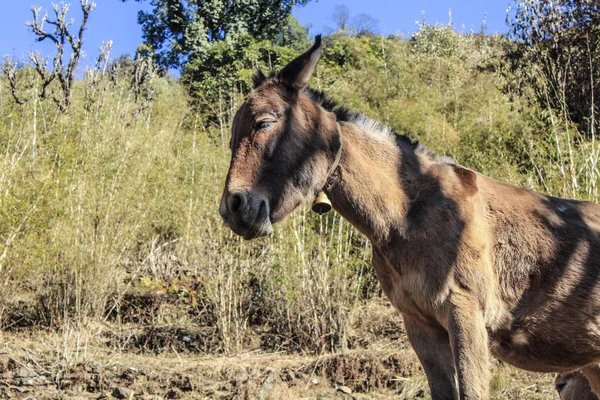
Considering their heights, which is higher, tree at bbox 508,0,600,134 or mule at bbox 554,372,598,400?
tree at bbox 508,0,600,134

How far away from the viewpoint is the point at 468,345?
3285 millimetres

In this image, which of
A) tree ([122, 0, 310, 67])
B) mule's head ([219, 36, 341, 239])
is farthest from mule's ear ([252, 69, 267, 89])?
tree ([122, 0, 310, 67])

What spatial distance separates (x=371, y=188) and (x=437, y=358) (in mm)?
1053

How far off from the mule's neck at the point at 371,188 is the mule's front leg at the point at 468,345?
54 cm

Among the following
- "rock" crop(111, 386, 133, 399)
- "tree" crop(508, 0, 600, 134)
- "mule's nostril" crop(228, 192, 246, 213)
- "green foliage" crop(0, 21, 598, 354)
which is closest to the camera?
"mule's nostril" crop(228, 192, 246, 213)

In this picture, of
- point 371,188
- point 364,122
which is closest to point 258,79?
point 364,122

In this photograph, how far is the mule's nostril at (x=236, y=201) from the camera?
127 inches

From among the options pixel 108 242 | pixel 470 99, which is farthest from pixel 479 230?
pixel 470 99

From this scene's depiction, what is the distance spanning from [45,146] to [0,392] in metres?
3.45

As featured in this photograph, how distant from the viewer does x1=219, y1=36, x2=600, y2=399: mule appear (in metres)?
3.38

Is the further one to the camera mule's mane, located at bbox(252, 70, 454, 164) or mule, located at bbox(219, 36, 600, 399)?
mule's mane, located at bbox(252, 70, 454, 164)

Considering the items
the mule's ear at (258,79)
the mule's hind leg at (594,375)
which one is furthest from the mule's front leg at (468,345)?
the mule's ear at (258,79)

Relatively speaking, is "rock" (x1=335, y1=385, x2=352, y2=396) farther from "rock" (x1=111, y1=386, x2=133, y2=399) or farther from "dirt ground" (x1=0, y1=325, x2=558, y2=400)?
"rock" (x1=111, y1=386, x2=133, y2=399)

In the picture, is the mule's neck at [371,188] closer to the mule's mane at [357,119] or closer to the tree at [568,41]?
the mule's mane at [357,119]
